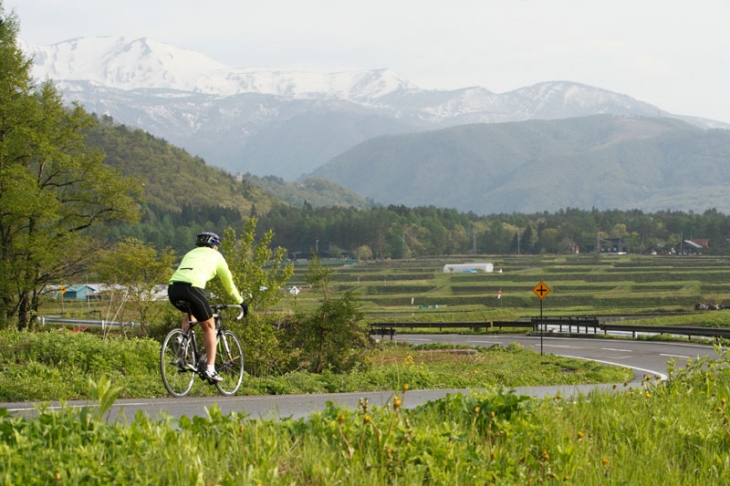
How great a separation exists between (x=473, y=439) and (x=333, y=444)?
112 centimetres

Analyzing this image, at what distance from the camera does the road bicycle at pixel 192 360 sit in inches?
395

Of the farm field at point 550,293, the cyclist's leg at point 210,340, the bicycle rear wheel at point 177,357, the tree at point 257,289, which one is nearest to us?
the bicycle rear wheel at point 177,357

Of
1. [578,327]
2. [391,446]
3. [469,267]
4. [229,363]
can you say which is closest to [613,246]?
[469,267]

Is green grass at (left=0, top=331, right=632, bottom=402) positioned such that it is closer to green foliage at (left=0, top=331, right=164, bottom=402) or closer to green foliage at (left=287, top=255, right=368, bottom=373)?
green foliage at (left=0, top=331, right=164, bottom=402)

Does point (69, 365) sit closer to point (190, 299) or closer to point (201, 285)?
point (190, 299)

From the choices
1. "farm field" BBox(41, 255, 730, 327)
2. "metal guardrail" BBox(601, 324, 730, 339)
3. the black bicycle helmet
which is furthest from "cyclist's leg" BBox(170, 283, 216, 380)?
"farm field" BBox(41, 255, 730, 327)

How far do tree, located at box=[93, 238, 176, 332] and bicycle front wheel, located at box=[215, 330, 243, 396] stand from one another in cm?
3485

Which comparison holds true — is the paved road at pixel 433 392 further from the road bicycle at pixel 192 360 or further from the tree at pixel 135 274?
the tree at pixel 135 274

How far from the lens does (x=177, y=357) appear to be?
10016 millimetres

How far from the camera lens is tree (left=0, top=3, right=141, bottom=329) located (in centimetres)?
3664

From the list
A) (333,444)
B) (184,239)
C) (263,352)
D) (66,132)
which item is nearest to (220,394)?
(333,444)

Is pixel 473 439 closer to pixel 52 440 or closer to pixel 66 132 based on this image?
pixel 52 440

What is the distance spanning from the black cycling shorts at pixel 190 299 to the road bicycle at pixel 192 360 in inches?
13.0

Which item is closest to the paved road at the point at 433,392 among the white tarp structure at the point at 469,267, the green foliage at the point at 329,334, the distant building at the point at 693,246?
the green foliage at the point at 329,334
